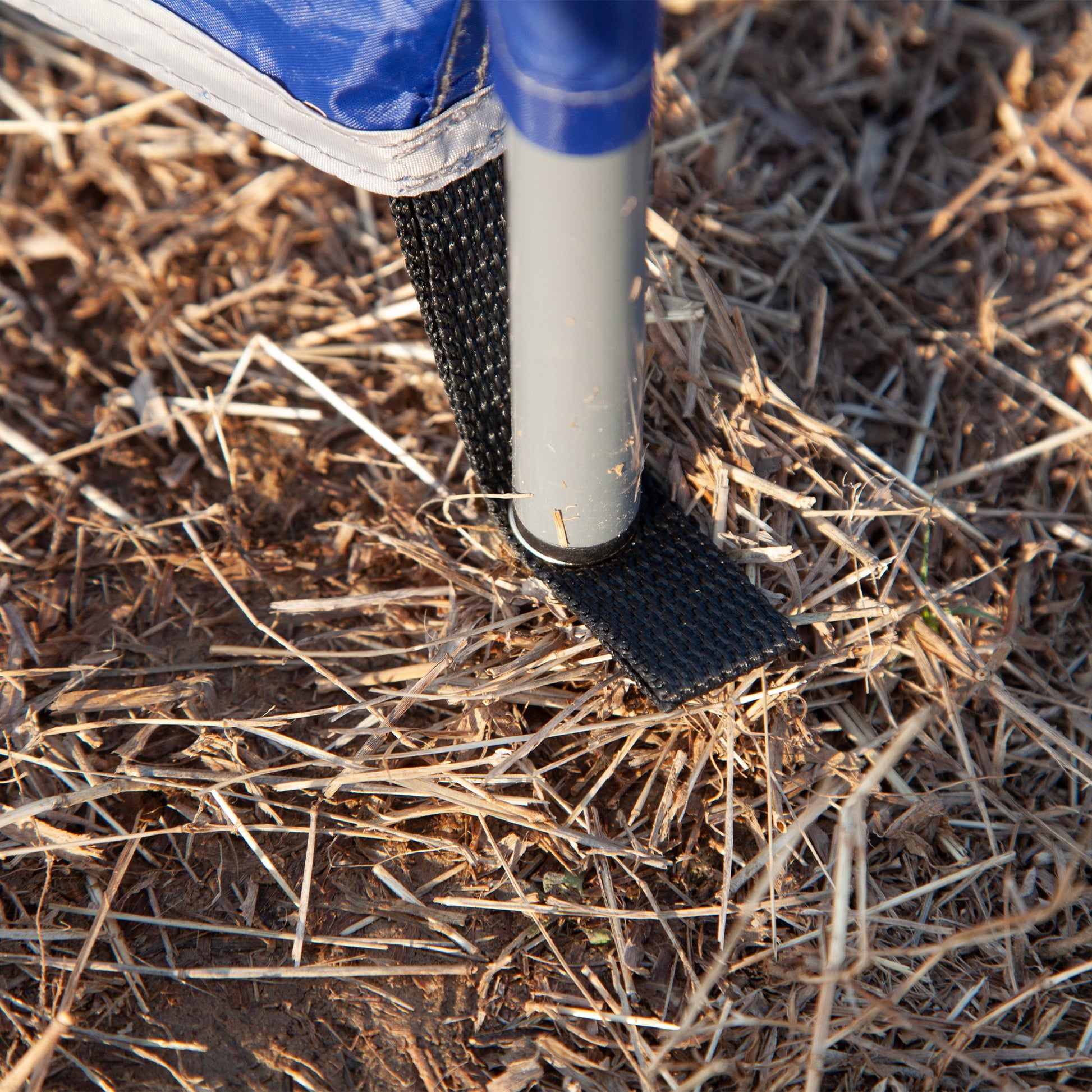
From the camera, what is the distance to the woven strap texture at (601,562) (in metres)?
1.50

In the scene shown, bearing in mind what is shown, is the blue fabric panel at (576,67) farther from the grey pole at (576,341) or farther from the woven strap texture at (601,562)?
the woven strap texture at (601,562)

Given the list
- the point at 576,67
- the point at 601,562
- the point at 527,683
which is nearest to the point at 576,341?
the point at 576,67

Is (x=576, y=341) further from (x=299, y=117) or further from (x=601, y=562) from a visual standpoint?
(x=299, y=117)

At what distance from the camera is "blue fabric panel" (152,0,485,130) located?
1342 millimetres

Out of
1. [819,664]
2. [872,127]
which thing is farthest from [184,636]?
[872,127]

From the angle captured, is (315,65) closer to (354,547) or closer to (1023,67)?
(354,547)

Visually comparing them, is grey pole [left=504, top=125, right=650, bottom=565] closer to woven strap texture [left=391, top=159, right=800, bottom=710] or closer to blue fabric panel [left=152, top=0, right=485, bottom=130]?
woven strap texture [left=391, top=159, right=800, bottom=710]

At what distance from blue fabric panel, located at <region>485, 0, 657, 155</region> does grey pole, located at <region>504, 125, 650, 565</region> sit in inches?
1.1

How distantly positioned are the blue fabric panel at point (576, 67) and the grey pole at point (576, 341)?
28mm

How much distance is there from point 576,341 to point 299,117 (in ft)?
1.99

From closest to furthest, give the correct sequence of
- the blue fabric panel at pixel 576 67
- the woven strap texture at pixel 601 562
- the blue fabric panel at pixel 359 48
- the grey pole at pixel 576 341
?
the blue fabric panel at pixel 576 67, the grey pole at pixel 576 341, the blue fabric panel at pixel 359 48, the woven strap texture at pixel 601 562

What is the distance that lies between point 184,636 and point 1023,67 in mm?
2669

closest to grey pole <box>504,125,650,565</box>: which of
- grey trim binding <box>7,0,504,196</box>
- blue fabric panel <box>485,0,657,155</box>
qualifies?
blue fabric panel <box>485,0,657,155</box>

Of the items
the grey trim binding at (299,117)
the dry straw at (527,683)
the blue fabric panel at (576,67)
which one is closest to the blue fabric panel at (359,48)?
the grey trim binding at (299,117)
